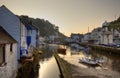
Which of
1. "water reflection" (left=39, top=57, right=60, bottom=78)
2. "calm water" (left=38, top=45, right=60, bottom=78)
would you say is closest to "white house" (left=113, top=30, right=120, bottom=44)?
"calm water" (left=38, top=45, right=60, bottom=78)

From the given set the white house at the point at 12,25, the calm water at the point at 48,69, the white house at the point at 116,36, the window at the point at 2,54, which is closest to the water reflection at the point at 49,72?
the calm water at the point at 48,69

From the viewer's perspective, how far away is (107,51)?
70000 mm

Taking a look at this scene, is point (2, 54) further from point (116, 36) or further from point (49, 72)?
point (116, 36)

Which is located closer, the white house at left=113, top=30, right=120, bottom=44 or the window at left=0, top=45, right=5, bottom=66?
the window at left=0, top=45, right=5, bottom=66

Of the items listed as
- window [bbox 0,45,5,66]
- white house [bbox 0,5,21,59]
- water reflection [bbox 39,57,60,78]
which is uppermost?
white house [bbox 0,5,21,59]

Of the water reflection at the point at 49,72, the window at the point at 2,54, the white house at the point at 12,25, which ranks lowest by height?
the water reflection at the point at 49,72

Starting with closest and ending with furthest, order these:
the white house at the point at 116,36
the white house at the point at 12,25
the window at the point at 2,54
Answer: the window at the point at 2,54 < the white house at the point at 12,25 < the white house at the point at 116,36

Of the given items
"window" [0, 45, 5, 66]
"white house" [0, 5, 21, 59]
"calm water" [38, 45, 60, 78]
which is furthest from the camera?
"calm water" [38, 45, 60, 78]

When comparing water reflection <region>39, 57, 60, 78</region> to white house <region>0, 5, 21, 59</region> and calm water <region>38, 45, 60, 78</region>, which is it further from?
white house <region>0, 5, 21, 59</region>

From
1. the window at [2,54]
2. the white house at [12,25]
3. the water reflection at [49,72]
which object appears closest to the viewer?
the window at [2,54]

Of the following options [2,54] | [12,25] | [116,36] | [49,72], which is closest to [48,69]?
[49,72]

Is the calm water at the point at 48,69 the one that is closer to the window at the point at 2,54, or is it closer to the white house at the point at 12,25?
the white house at the point at 12,25

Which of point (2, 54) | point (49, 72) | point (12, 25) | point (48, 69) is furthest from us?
point (48, 69)

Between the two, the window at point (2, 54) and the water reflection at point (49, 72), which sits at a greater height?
the window at point (2, 54)
